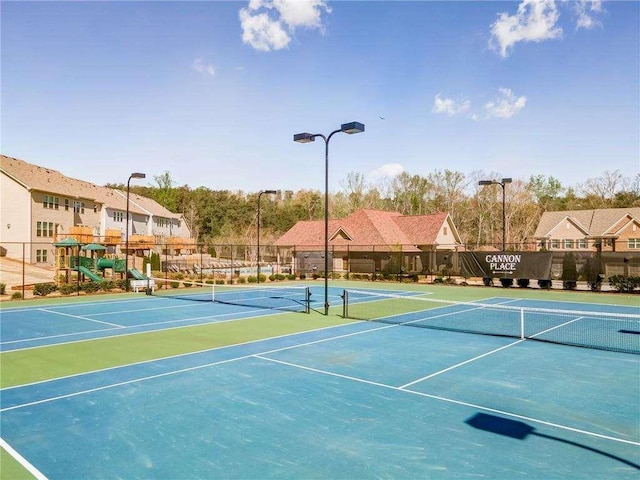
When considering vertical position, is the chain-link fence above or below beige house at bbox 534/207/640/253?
below

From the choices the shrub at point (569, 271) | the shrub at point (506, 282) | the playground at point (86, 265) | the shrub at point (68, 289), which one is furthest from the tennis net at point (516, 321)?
the playground at point (86, 265)

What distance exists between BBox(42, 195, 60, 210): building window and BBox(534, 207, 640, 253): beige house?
167 feet

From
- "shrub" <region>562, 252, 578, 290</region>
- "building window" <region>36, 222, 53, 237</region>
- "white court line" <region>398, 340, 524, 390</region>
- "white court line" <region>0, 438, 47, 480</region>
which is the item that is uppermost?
"building window" <region>36, 222, 53, 237</region>

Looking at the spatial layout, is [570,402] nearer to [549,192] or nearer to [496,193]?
[496,193]

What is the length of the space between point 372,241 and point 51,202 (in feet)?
104

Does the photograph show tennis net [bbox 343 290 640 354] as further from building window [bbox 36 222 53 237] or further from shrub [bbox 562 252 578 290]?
building window [bbox 36 222 53 237]

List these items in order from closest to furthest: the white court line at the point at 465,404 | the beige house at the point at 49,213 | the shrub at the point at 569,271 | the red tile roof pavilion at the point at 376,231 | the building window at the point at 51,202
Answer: the white court line at the point at 465,404, the shrub at the point at 569,271, the beige house at the point at 49,213, the building window at the point at 51,202, the red tile roof pavilion at the point at 376,231

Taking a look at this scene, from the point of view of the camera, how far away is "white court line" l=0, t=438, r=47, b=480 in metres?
5.29

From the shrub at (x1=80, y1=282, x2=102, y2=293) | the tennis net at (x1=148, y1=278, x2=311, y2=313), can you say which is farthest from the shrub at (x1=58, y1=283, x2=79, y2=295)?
the tennis net at (x1=148, y1=278, x2=311, y2=313)

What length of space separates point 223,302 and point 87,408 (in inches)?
585

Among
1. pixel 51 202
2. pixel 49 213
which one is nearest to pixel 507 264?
pixel 49 213

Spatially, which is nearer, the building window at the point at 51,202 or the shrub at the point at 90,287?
the shrub at the point at 90,287

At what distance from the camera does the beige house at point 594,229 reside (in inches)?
2066

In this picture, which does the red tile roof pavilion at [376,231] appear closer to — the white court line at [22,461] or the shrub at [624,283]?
the shrub at [624,283]
